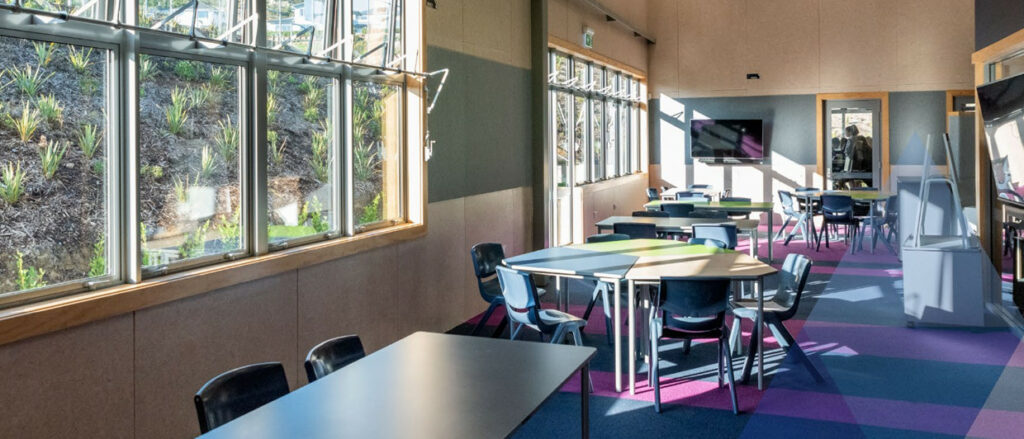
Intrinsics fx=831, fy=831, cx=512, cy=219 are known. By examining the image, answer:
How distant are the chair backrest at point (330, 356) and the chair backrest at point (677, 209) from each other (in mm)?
7379

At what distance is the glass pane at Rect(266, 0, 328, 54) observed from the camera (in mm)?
5258

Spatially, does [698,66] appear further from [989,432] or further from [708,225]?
A: [989,432]

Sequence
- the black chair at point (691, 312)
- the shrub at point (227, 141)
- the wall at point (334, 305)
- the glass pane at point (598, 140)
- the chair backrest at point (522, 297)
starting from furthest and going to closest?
the glass pane at point (598, 140) → the chair backrest at point (522, 297) → the black chair at point (691, 312) → the shrub at point (227, 141) → the wall at point (334, 305)

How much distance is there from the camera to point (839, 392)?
215 inches

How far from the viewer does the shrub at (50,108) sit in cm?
366

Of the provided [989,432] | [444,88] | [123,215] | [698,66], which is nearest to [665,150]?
[698,66]

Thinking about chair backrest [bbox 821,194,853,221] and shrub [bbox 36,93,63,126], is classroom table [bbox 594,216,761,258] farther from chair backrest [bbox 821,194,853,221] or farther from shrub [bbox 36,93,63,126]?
shrub [bbox 36,93,63,126]

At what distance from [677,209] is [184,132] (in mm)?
7361

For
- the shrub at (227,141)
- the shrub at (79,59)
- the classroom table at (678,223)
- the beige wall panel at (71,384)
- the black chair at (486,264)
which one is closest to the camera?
the beige wall panel at (71,384)

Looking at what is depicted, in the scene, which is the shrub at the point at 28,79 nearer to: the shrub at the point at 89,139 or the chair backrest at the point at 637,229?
the shrub at the point at 89,139

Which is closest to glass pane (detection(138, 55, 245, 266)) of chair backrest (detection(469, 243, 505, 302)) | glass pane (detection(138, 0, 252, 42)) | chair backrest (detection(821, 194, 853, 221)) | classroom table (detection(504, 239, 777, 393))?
glass pane (detection(138, 0, 252, 42))

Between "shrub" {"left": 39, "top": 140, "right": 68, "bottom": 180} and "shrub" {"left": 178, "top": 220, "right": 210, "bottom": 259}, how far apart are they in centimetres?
90

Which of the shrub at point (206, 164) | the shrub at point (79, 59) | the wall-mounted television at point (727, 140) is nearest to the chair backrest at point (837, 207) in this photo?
the wall-mounted television at point (727, 140)

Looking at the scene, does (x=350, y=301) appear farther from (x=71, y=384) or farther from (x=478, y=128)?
(x=478, y=128)
